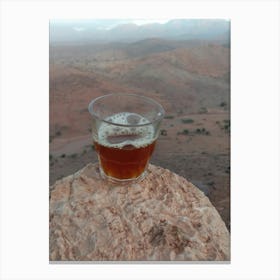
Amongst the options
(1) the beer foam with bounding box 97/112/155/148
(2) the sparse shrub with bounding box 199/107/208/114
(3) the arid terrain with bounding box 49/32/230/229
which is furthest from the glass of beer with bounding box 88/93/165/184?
(2) the sparse shrub with bounding box 199/107/208/114

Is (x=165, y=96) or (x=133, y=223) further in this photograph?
(x=165, y=96)

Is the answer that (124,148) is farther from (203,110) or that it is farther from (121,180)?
(203,110)

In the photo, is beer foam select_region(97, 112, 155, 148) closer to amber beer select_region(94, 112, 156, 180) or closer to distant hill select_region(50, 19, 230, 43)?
A: amber beer select_region(94, 112, 156, 180)

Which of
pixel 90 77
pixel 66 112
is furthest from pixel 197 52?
pixel 66 112

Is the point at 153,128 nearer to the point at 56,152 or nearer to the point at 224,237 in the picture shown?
the point at 224,237

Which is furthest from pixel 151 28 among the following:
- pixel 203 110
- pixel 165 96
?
pixel 165 96

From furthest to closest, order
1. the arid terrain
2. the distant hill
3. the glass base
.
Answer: the arid terrain < the distant hill < the glass base

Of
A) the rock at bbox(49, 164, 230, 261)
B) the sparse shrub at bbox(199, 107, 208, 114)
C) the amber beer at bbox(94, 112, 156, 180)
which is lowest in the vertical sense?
the rock at bbox(49, 164, 230, 261)
